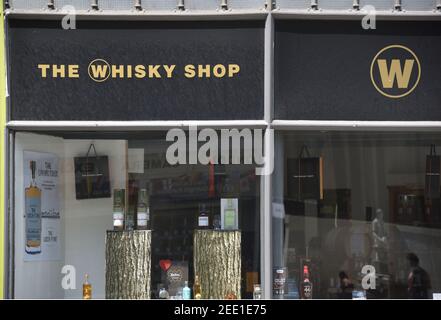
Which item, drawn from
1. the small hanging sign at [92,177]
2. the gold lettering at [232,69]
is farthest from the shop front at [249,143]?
the small hanging sign at [92,177]

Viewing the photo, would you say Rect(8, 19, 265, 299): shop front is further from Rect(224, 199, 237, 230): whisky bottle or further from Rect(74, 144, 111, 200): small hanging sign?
Rect(74, 144, 111, 200): small hanging sign

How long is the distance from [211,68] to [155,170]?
3.48 ft

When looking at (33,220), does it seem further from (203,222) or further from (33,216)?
(203,222)

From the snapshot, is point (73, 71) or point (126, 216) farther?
point (126, 216)

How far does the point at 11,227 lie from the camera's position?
8.72 metres

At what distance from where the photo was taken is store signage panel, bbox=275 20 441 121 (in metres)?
8.75

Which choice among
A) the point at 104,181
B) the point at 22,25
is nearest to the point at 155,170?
the point at 104,181

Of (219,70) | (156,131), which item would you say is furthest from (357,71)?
(156,131)

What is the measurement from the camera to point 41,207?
8.93 m

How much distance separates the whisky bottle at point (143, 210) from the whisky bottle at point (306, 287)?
59.5 inches

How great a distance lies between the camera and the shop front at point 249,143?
8.76 meters

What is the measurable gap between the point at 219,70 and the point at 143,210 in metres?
1.46

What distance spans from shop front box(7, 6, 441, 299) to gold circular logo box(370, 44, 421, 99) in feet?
0.04

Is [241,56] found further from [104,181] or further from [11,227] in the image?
[11,227]
